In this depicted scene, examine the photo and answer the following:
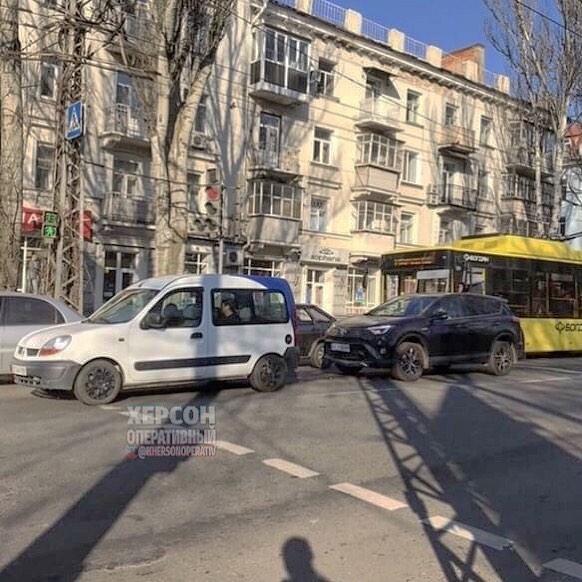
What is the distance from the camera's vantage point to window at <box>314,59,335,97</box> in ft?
109

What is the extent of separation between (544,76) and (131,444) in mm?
30405

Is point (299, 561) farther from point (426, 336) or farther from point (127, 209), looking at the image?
point (127, 209)

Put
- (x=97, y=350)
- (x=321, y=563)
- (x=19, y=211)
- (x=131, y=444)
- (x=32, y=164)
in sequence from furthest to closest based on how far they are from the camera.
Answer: (x=32, y=164)
(x=19, y=211)
(x=97, y=350)
(x=131, y=444)
(x=321, y=563)

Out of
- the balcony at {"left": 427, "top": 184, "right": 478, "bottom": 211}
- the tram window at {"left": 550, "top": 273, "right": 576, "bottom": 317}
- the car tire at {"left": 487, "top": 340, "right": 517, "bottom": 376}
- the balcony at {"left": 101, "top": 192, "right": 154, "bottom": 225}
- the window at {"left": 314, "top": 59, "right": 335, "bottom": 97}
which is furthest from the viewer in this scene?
the balcony at {"left": 427, "top": 184, "right": 478, "bottom": 211}

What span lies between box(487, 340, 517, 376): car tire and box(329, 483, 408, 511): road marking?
30.3 feet

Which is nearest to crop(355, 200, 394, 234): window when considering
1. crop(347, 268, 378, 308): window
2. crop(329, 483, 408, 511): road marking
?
crop(347, 268, 378, 308): window

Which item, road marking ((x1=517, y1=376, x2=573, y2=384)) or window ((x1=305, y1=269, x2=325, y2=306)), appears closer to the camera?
road marking ((x1=517, y1=376, x2=573, y2=384))

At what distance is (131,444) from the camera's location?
23.7 ft

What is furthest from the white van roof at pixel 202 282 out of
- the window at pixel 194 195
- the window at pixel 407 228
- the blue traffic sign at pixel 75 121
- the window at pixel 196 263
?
the window at pixel 407 228

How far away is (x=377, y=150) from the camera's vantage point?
3519 cm

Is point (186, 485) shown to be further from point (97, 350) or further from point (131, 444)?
point (97, 350)

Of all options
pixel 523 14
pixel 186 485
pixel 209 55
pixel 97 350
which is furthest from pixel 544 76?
pixel 186 485

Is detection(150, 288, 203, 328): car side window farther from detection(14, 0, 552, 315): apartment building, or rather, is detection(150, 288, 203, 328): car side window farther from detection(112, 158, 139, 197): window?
detection(112, 158, 139, 197): window

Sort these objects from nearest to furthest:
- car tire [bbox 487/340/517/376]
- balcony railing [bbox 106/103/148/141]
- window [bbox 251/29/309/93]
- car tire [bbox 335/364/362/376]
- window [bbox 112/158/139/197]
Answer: car tire [bbox 335/364/362/376] → car tire [bbox 487/340/517/376] → balcony railing [bbox 106/103/148/141] → window [bbox 112/158/139/197] → window [bbox 251/29/309/93]
